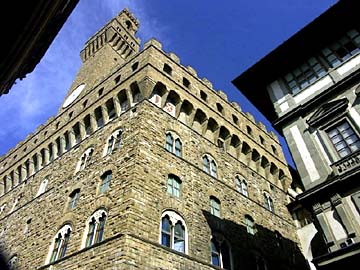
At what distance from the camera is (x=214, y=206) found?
1302 cm

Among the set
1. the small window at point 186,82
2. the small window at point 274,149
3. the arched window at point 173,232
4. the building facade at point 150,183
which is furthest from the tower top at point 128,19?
the arched window at point 173,232

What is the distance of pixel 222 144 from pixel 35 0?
1454 centimetres

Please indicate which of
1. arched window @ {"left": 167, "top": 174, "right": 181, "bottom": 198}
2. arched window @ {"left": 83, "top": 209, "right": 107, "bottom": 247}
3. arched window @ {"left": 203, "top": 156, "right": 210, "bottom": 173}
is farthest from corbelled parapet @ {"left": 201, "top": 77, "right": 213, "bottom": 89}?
arched window @ {"left": 83, "top": 209, "right": 107, "bottom": 247}

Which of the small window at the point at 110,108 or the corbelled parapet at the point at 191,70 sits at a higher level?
the corbelled parapet at the point at 191,70

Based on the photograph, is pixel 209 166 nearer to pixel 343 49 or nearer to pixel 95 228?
pixel 95 228

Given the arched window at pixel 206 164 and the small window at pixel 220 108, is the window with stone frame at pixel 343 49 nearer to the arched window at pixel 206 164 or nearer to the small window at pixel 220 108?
the arched window at pixel 206 164

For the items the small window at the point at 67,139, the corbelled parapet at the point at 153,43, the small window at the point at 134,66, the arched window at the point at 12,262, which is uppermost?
the corbelled parapet at the point at 153,43

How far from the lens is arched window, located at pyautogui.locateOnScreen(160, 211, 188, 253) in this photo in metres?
9.81

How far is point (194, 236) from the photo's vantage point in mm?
10703

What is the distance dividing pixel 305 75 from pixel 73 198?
10811 mm

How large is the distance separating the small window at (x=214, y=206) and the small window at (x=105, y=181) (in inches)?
179

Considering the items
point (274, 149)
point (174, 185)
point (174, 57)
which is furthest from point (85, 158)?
point (274, 149)

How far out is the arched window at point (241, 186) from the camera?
15.8m

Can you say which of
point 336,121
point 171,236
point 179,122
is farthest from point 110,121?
point 336,121
